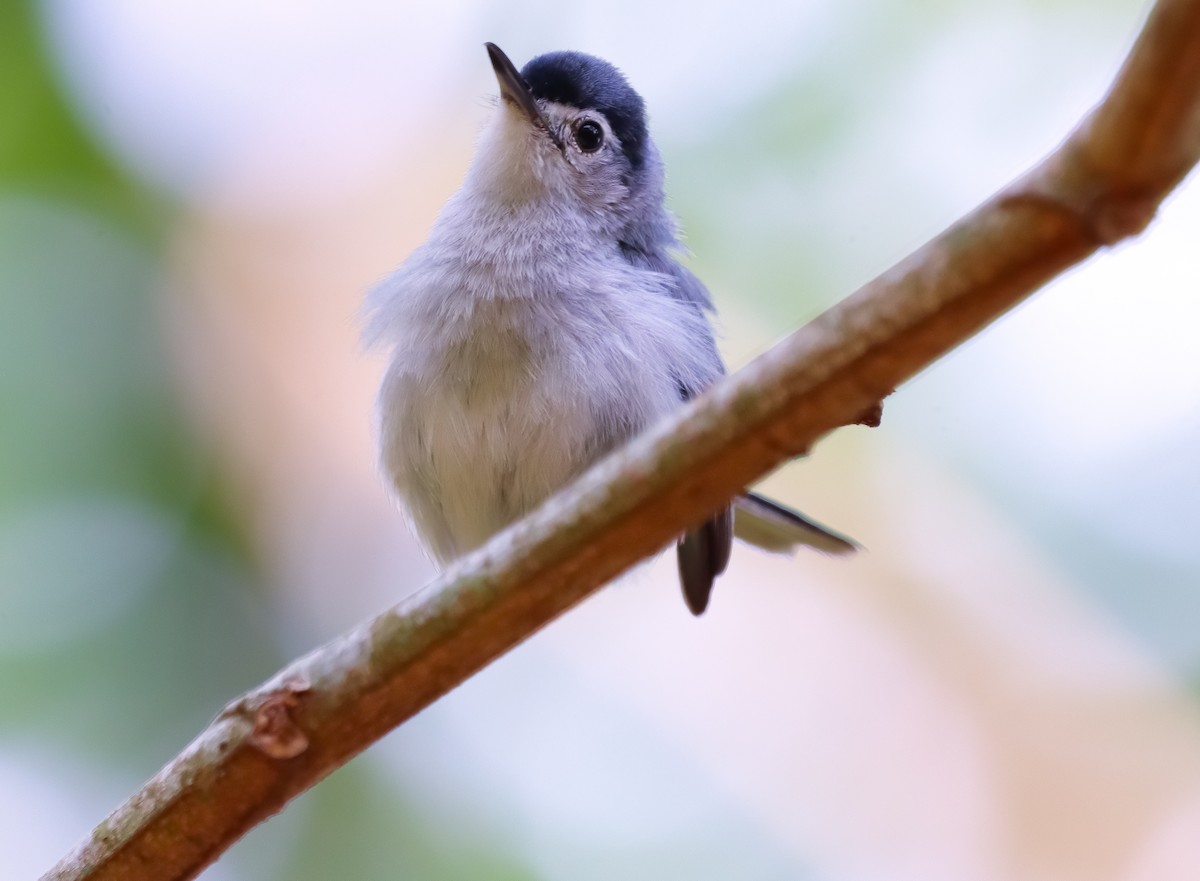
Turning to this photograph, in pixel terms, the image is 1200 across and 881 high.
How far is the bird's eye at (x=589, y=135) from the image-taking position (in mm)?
2518

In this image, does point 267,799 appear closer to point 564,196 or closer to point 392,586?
point 564,196

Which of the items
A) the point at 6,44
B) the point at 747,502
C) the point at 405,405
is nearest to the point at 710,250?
→ the point at 747,502

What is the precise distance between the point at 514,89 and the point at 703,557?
1.09 m

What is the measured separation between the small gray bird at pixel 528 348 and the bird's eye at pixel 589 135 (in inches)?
2.3

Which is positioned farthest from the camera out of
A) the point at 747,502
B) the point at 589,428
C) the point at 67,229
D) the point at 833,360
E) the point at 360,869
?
the point at 67,229

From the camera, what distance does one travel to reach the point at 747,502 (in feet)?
7.39

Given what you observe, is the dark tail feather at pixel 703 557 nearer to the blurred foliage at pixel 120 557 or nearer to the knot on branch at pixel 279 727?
the blurred foliage at pixel 120 557

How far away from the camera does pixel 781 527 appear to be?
2299mm

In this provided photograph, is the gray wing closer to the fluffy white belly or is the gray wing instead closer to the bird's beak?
the fluffy white belly

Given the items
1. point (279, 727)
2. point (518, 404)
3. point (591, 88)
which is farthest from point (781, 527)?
point (279, 727)

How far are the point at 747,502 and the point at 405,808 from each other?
112 cm

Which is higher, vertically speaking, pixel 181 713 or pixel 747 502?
pixel 181 713

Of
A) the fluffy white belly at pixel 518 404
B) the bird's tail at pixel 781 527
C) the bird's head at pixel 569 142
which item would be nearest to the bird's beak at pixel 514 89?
the bird's head at pixel 569 142

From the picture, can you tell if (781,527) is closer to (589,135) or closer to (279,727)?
(589,135)
